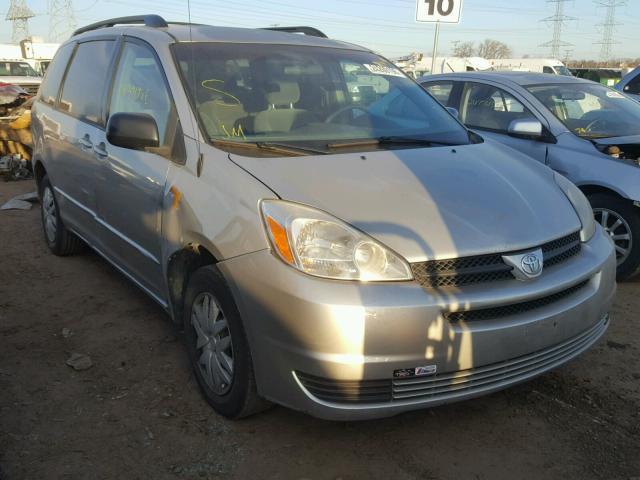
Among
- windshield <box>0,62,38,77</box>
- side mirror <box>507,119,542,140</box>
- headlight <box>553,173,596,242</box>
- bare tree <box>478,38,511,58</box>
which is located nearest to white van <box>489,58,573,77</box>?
windshield <box>0,62,38,77</box>

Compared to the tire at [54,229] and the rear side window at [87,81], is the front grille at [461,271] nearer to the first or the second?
the rear side window at [87,81]

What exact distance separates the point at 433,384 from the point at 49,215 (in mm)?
4200

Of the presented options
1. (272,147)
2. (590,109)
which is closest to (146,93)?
(272,147)

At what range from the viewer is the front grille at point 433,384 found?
7.65 ft

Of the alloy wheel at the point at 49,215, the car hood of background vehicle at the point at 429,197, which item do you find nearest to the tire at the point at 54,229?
the alloy wheel at the point at 49,215

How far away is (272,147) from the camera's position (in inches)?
115

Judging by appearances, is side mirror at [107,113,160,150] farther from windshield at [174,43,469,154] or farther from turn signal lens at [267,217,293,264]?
turn signal lens at [267,217,293,264]

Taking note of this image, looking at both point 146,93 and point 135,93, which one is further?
point 135,93

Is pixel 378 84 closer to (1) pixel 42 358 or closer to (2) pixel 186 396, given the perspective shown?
(2) pixel 186 396

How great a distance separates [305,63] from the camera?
3645 millimetres

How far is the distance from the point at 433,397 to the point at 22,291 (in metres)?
3.44

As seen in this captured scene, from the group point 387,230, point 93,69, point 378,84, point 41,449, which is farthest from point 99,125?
point 387,230

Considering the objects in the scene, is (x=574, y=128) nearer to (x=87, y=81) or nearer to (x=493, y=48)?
(x=87, y=81)

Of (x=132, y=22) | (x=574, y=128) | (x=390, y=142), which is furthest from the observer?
(x=574, y=128)
